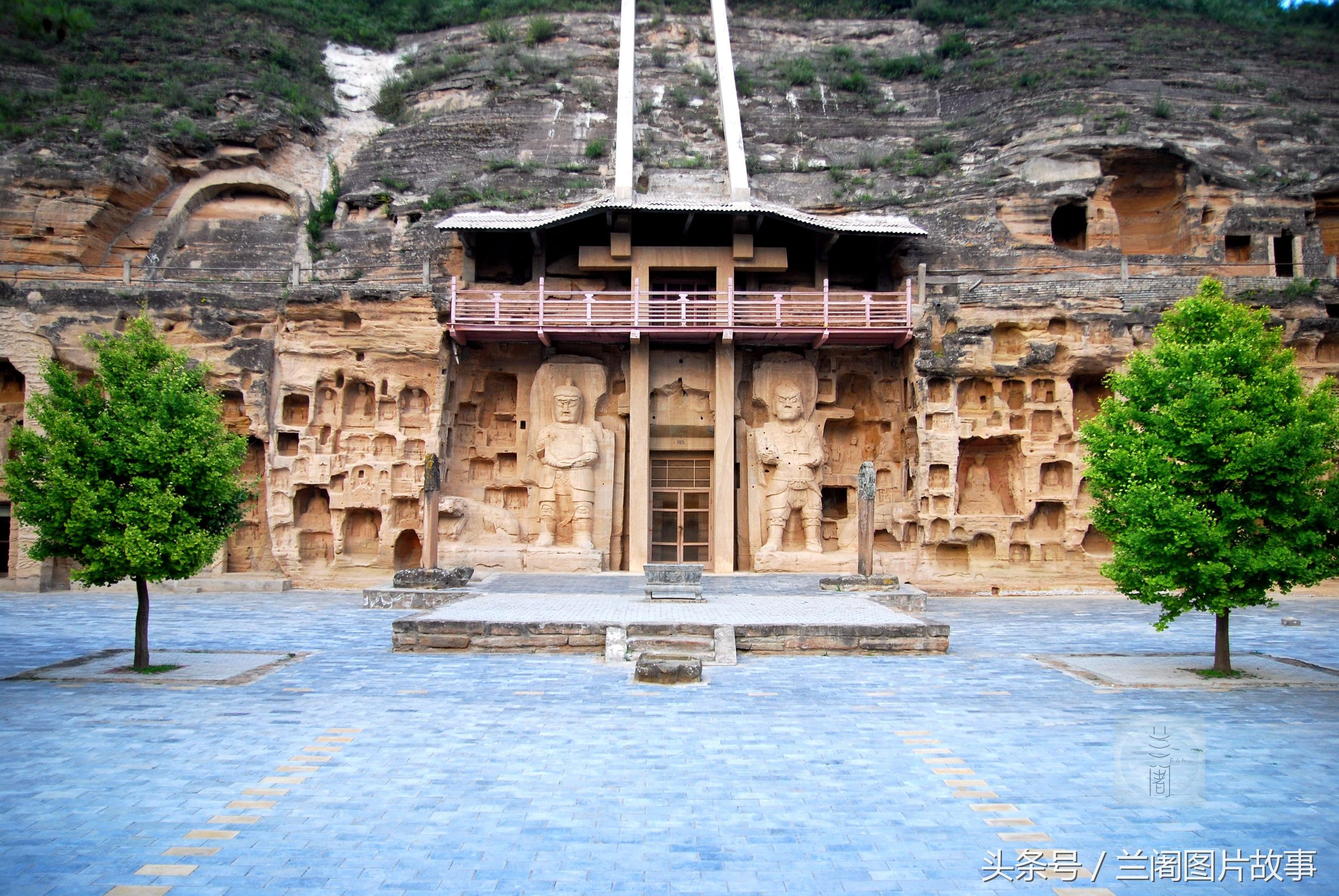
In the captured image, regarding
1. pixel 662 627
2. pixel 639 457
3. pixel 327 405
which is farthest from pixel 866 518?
pixel 327 405

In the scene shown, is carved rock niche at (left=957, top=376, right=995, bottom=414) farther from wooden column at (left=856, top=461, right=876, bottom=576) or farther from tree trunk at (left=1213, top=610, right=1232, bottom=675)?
tree trunk at (left=1213, top=610, right=1232, bottom=675)

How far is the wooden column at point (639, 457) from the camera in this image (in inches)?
940

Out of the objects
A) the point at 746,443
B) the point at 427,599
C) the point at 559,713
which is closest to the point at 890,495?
the point at 746,443

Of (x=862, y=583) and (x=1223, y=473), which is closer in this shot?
(x=1223, y=473)

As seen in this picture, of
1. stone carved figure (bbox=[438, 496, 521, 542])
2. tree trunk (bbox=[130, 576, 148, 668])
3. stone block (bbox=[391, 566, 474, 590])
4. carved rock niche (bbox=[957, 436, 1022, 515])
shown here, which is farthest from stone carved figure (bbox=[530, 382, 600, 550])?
tree trunk (bbox=[130, 576, 148, 668])

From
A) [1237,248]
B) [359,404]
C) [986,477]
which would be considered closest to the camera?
[359,404]

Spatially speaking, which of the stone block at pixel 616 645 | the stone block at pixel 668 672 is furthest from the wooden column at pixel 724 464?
the stone block at pixel 668 672

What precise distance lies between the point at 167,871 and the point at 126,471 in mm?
7247

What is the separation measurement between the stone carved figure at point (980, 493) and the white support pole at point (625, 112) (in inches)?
457

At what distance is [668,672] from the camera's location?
1148cm

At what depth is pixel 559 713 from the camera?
9.98 m

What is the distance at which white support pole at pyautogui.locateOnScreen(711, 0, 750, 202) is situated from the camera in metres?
26.2

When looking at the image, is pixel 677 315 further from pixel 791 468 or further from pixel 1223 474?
pixel 1223 474

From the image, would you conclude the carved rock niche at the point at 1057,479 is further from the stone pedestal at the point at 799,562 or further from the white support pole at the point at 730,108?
the white support pole at the point at 730,108
